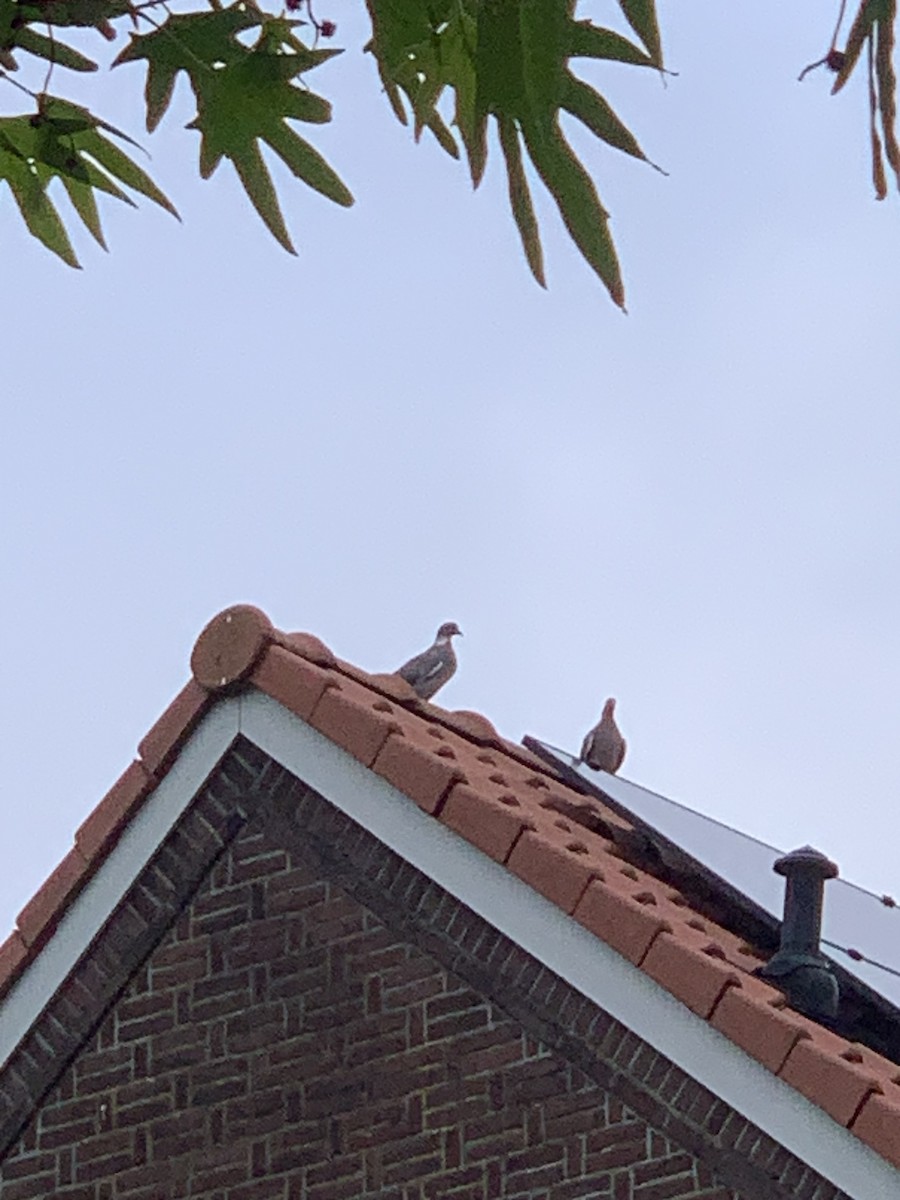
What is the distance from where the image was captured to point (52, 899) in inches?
291

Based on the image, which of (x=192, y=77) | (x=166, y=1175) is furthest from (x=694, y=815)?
(x=192, y=77)

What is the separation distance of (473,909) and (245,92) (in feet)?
15.6

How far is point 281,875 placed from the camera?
23.1 ft

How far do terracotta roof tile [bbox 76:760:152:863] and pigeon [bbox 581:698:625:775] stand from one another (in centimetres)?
272

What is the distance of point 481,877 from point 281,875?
2.46 feet

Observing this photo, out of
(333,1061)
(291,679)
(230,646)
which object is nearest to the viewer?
(333,1061)

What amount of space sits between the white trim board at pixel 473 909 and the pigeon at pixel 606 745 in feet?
8.86

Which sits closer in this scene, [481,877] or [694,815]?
[481,877]

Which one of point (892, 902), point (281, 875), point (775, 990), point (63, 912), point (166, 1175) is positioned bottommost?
point (166, 1175)

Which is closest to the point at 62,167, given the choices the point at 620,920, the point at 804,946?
the point at 620,920

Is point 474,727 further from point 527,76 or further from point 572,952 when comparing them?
point 527,76

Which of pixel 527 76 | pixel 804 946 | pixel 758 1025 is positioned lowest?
pixel 758 1025

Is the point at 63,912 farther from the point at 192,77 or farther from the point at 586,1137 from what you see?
the point at 192,77

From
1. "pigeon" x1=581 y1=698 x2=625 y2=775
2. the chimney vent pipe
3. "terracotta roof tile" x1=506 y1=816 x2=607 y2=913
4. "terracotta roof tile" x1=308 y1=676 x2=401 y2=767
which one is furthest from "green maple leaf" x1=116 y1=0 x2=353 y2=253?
"pigeon" x1=581 y1=698 x2=625 y2=775
